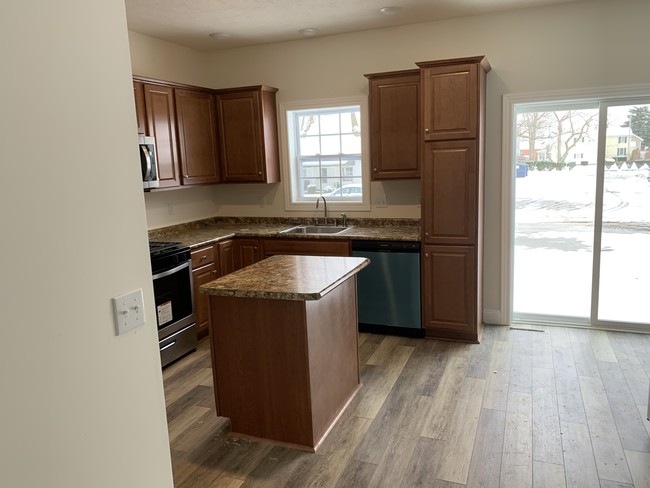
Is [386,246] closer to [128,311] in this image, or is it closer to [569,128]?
[569,128]

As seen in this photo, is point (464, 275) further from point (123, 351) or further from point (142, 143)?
point (123, 351)

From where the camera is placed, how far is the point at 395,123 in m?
4.41

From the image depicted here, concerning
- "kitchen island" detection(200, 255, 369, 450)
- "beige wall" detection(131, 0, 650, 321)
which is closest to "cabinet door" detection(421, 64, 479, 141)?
"beige wall" detection(131, 0, 650, 321)

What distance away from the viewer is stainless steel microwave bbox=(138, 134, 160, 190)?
396 cm

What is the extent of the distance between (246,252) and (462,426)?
2.74 meters

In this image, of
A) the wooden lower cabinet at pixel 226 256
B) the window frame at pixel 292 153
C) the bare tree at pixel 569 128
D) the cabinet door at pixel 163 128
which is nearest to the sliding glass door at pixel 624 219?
the bare tree at pixel 569 128

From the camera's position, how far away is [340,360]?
122 inches

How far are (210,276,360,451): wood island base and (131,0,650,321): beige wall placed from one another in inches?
87.1

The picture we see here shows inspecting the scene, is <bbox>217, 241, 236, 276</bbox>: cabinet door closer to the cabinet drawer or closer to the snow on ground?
the cabinet drawer

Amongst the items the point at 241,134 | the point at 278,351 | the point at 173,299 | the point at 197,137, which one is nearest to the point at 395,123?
the point at 241,134

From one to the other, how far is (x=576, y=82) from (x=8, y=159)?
4245mm

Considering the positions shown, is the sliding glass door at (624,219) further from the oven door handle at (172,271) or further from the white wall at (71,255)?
the white wall at (71,255)

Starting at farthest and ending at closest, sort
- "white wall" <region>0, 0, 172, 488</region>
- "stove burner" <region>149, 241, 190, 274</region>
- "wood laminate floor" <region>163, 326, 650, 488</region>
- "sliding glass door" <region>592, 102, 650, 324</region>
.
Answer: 1. "sliding glass door" <region>592, 102, 650, 324</region>
2. "stove burner" <region>149, 241, 190, 274</region>
3. "wood laminate floor" <region>163, 326, 650, 488</region>
4. "white wall" <region>0, 0, 172, 488</region>

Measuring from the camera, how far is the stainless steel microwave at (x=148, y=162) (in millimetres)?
3963
